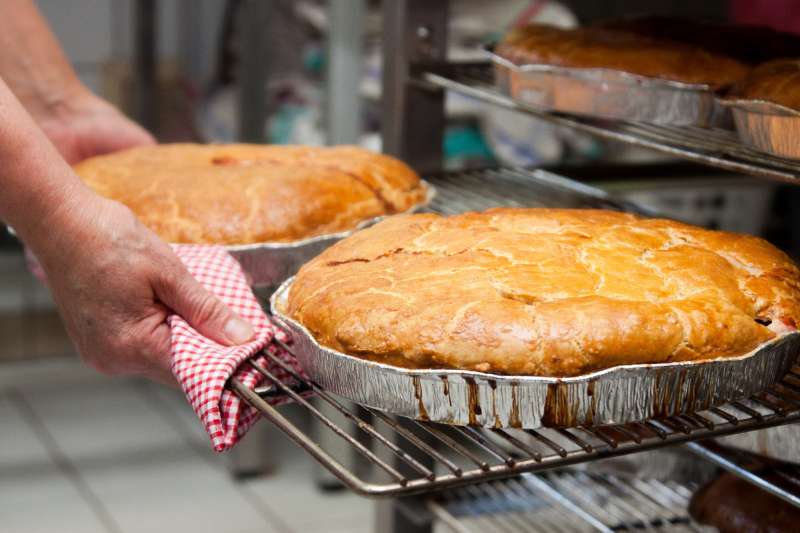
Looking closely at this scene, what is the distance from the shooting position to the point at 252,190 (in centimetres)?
133

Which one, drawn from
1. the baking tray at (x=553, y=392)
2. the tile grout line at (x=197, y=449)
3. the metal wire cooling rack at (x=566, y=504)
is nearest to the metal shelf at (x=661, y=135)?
the baking tray at (x=553, y=392)

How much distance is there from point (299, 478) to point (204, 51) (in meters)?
1.58

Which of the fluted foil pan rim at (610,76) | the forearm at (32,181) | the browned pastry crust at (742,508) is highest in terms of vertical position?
the fluted foil pan rim at (610,76)

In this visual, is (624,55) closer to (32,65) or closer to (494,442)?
(494,442)

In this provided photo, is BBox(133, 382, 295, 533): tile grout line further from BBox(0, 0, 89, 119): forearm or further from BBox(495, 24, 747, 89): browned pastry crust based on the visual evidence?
BBox(495, 24, 747, 89): browned pastry crust

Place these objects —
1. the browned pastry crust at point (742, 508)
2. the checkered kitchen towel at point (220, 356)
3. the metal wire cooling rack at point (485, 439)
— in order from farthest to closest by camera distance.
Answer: the browned pastry crust at point (742, 508) → the checkered kitchen towel at point (220, 356) → the metal wire cooling rack at point (485, 439)

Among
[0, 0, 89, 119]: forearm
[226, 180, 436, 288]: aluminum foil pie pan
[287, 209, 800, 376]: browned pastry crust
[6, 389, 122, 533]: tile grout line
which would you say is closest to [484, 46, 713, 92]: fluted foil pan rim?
[287, 209, 800, 376]: browned pastry crust

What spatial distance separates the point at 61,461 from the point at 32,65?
1736 mm

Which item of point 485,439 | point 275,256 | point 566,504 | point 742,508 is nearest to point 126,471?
point 566,504

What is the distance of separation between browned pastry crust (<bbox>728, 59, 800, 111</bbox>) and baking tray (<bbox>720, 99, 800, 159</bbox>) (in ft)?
0.04

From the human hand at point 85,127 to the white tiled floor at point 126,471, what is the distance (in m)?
1.41

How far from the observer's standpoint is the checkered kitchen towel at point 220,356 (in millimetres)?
977

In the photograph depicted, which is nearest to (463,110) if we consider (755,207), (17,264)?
(755,207)

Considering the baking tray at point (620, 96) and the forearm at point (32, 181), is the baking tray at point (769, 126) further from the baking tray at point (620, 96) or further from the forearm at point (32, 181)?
the forearm at point (32, 181)
